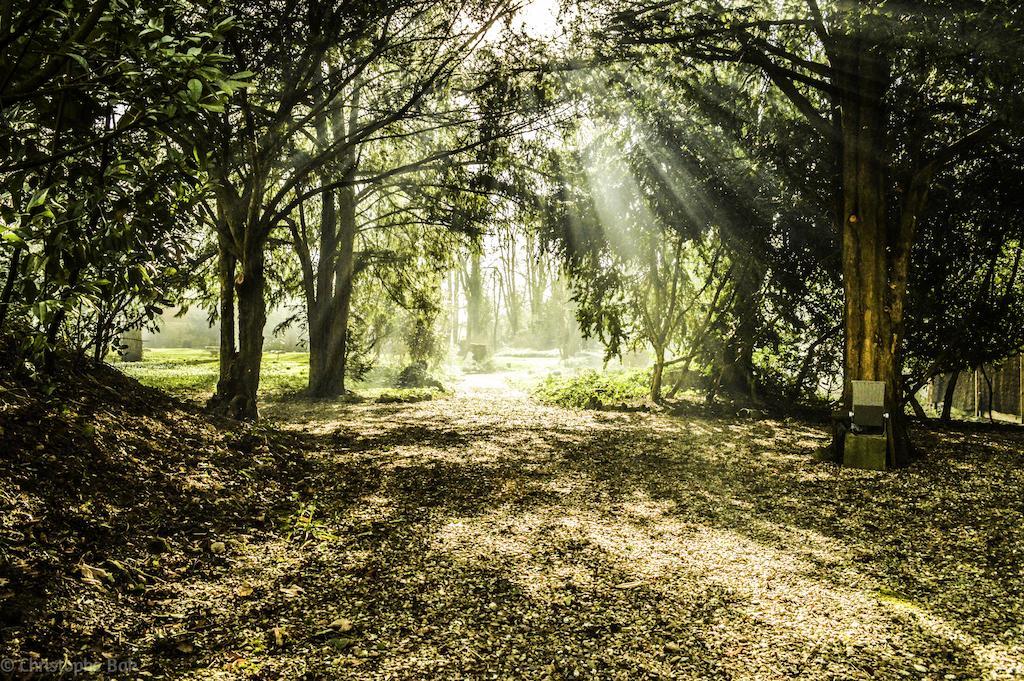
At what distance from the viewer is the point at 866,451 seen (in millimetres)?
5773

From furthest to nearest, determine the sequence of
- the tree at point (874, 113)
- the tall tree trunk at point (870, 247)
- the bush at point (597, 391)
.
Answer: the bush at point (597, 391), the tall tree trunk at point (870, 247), the tree at point (874, 113)

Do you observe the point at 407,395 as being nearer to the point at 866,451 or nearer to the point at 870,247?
the point at 866,451

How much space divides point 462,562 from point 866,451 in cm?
477

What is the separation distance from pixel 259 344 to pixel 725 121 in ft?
25.8

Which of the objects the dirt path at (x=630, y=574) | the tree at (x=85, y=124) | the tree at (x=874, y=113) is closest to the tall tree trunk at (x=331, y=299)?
the dirt path at (x=630, y=574)

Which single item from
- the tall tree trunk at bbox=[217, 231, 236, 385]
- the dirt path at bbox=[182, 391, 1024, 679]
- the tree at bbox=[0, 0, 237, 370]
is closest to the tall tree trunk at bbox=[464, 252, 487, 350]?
the tall tree trunk at bbox=[217, 231, 236, 385]

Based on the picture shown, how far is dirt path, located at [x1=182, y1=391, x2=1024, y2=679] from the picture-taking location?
2.32 metres

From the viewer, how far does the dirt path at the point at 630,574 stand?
2.32 metres

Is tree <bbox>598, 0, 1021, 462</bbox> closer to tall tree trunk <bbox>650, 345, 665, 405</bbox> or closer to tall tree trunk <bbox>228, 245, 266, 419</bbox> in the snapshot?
tall tree trunk <bbox>650, 345, 665, 405</bbox>

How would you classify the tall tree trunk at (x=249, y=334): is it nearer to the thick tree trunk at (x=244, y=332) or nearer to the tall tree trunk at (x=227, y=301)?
the thick tree trunk at (x=244, y=332)

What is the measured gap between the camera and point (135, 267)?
81.0 inches

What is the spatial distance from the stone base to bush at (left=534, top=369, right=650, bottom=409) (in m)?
4.95

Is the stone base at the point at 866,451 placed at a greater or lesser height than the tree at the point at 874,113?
lesser

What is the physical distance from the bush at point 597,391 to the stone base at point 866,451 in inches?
195
